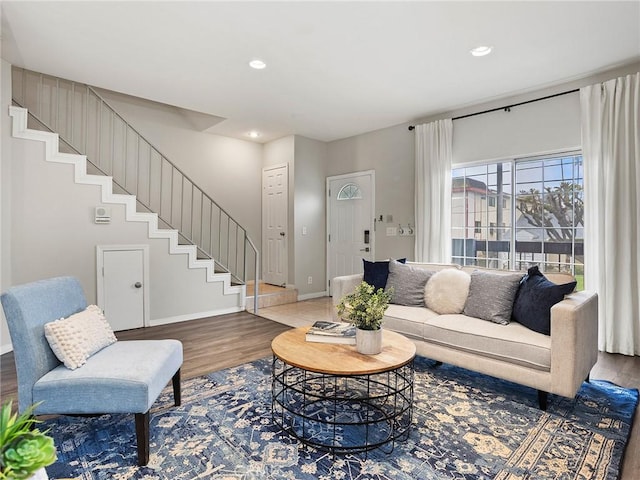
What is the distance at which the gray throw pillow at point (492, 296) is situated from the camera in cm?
274

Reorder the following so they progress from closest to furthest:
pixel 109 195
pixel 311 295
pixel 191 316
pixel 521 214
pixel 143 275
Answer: pixel 109 195 < pixel 521 214 < pixel 143 275 < pixel 191 316 < pixel 311 295

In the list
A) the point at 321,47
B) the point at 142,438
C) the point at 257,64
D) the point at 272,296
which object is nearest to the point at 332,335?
the point at 142,438

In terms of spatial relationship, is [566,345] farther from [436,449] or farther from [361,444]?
[361,444]

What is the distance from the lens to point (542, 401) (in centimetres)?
231

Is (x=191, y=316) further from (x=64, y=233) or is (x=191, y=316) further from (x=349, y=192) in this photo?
(x=349, y=192)

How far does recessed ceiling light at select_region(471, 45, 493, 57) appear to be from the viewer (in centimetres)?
306

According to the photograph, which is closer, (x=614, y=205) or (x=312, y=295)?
(x=614, y=205)

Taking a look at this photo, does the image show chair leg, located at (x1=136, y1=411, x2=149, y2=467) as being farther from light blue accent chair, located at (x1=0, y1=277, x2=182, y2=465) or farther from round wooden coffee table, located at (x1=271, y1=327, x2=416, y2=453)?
round wooden coffee table, located at (x1=271, y1=327, x2=416, y2=453)

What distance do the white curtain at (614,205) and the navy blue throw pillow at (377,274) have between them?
2014 mm

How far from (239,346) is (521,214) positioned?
3499 millimetres

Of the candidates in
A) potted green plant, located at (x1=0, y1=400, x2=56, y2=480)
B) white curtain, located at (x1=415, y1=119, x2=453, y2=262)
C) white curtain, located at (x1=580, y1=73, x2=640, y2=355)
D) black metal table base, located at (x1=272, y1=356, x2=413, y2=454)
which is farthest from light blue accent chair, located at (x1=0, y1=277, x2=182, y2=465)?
white curtain, located at (x1=580, y1=73, x2=640, y2=355)

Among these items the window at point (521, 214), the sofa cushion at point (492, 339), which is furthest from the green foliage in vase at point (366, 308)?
the window at point (521, 214)

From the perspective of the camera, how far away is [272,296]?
5516 mm

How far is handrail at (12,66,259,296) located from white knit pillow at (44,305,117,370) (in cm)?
263
